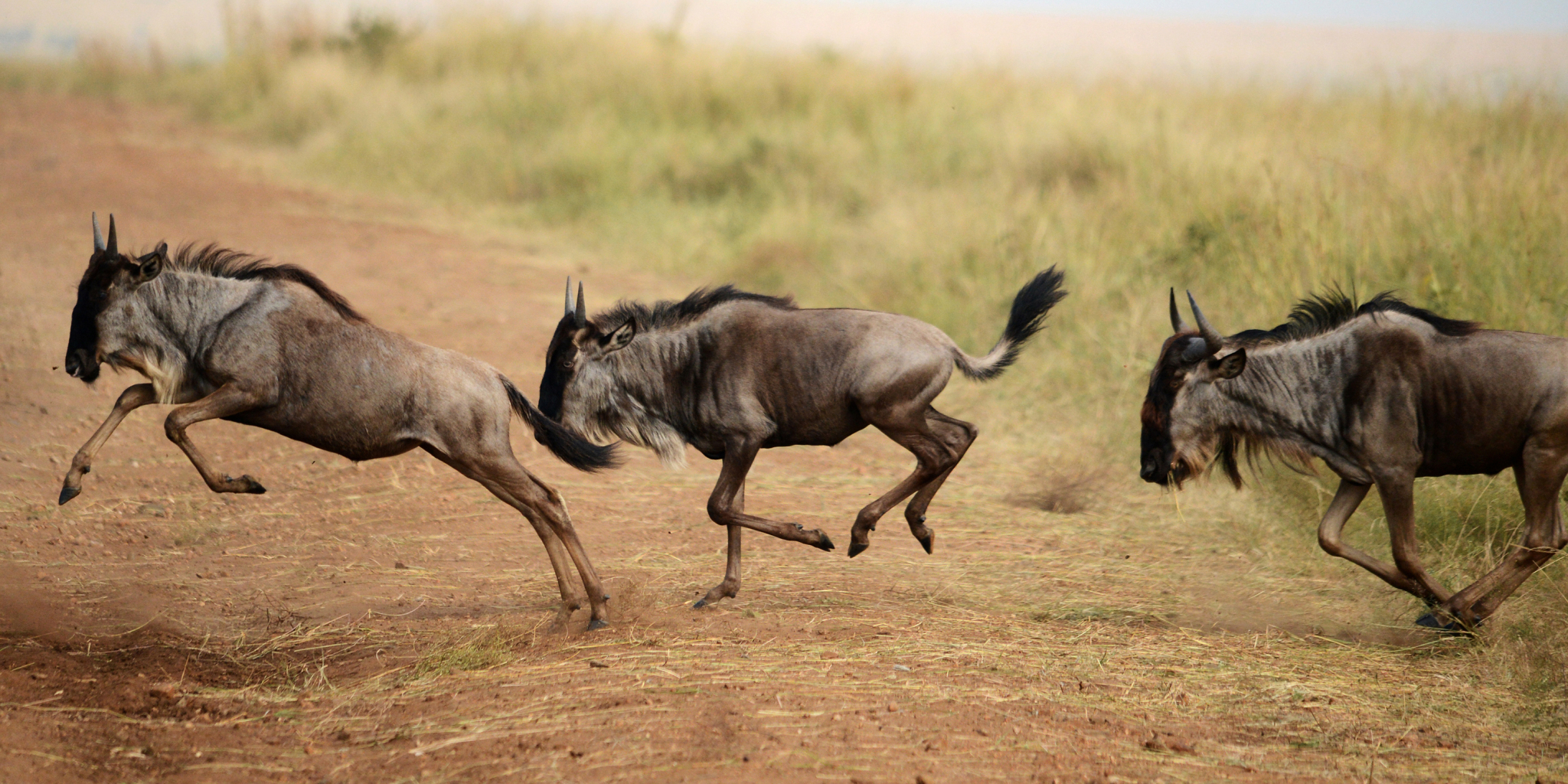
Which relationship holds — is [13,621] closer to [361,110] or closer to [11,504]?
[11,504]

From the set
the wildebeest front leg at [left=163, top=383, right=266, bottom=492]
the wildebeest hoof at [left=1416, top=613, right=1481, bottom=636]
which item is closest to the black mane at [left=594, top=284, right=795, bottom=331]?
the wildebeest front leg at [left=163, top=383, right=266, bottom=492]

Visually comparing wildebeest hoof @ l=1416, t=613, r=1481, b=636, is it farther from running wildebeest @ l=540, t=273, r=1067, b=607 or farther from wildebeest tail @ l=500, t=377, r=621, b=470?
wildebeest tail @ l=500, t=377, r=621, b=470

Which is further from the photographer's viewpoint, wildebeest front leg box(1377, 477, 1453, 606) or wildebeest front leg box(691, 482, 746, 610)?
wildebeest front leg box(691, 482, 746, 610)

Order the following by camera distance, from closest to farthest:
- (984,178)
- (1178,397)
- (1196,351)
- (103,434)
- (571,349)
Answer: (103,434) → (1196,351) → (1178,397) → (571,349) → (984,178)

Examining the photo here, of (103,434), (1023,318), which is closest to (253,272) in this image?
(103,434)

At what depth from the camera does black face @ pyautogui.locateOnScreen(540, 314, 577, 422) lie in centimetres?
587

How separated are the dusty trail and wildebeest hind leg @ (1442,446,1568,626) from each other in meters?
0.32

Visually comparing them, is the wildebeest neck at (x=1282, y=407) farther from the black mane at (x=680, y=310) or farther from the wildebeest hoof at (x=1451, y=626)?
the black mane at (x=680, y=310)

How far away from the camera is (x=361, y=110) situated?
19.2m

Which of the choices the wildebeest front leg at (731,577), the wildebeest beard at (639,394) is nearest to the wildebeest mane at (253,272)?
the wildebeest beard at (639,394)

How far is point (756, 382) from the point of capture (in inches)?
227

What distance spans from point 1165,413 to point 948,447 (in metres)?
0.95

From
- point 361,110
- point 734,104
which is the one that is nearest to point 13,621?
point 734,104

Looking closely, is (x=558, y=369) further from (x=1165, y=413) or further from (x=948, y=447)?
(x=1165, y=413)
